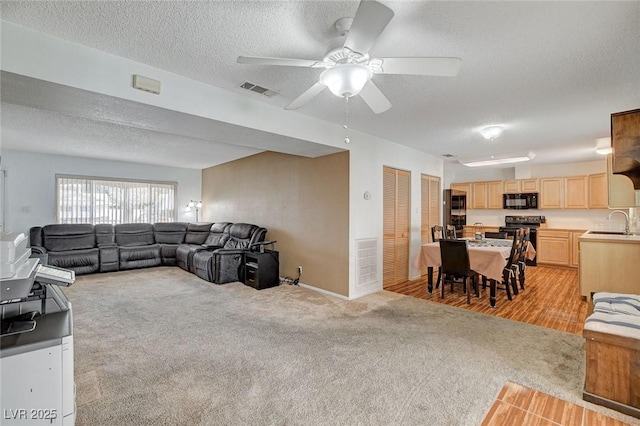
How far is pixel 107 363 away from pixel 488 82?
4.04 metres

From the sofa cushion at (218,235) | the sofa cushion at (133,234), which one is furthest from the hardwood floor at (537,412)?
the sofa cushion at (133,234)

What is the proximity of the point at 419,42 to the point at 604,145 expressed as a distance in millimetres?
4864

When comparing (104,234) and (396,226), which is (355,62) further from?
(104,234)

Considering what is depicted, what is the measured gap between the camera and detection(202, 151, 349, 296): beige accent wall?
4.42 m

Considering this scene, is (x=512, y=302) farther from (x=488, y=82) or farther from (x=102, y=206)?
(x=102, y=206)

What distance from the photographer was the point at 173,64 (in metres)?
2.43

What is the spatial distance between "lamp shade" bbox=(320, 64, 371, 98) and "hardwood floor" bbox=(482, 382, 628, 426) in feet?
7.26

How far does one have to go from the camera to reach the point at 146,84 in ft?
7.96

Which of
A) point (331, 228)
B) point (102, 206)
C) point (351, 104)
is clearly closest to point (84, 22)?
point (351, 104)

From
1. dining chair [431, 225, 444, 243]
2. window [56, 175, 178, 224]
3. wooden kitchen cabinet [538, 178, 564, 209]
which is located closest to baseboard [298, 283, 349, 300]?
dining chair [431, 225, 444, 243]

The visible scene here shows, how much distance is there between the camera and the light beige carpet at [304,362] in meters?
1.89

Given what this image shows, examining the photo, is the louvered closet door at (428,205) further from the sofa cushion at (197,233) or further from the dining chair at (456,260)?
the sofa cushion at (197,233)

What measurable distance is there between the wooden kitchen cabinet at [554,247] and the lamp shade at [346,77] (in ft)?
23.0

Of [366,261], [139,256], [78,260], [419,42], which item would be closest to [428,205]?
[366,261]
